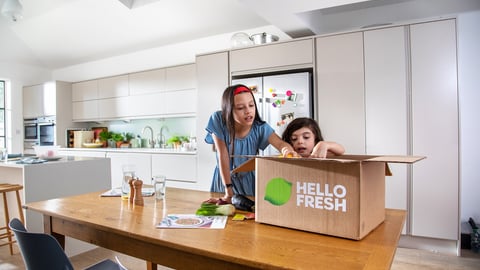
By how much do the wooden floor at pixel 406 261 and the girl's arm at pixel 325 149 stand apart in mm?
1658

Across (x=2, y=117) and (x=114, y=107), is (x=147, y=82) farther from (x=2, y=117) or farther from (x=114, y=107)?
(x=2, y=117)

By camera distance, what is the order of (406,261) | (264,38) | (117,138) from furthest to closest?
1. (117,138)
2. (264,38)
3. (406,261)

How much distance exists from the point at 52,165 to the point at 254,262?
102 inches

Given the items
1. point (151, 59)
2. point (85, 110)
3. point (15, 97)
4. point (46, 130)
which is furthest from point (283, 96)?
point (15, 97)

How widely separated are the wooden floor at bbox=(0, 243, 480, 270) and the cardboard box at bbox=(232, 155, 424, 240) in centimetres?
182

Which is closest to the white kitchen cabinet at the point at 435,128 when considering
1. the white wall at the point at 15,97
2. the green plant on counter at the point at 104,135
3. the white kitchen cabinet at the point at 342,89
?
the white kitchen cabinet at the point at 342,89

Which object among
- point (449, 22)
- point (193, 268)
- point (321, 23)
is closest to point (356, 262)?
point (193, 268)

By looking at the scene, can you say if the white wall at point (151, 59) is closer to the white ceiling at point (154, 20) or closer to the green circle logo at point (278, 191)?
the white ceiling at point (154, 20)

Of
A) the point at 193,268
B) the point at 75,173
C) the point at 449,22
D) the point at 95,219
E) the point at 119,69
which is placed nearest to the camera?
the point at 193,268

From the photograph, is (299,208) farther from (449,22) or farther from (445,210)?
(449,22)

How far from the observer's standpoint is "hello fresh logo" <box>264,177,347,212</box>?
0.95 metres

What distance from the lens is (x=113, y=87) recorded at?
5301 millimetres

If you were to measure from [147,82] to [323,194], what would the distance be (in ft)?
14.3

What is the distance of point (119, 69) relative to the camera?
18.2 feet
